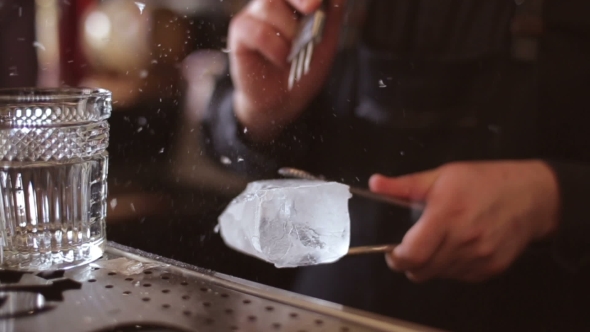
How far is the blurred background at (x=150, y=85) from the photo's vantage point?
539mm

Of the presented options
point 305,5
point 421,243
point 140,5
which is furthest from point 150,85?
point 421,243

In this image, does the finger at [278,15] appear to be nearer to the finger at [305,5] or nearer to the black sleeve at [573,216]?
the finger at [305,5]

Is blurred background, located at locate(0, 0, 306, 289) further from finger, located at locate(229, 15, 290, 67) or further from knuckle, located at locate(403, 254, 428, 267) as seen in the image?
knuckle, located at locate(403, 254, 428, 267)

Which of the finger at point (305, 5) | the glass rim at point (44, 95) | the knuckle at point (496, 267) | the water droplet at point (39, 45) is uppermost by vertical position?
the finger at point (305, 5)

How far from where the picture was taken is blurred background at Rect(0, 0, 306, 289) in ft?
1.77

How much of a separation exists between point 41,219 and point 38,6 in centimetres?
26

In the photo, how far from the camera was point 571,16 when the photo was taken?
14.7 inches

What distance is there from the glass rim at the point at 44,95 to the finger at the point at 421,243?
283mm

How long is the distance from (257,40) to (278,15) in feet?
0.09

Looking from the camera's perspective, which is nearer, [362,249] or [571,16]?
[571,16]

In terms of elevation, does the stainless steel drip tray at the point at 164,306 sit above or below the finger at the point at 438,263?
below

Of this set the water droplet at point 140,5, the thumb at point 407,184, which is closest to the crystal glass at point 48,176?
the water droplet at point 140,5

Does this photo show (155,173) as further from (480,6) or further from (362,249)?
(480,6)

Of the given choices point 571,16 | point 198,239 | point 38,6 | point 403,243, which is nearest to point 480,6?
point 571,16
